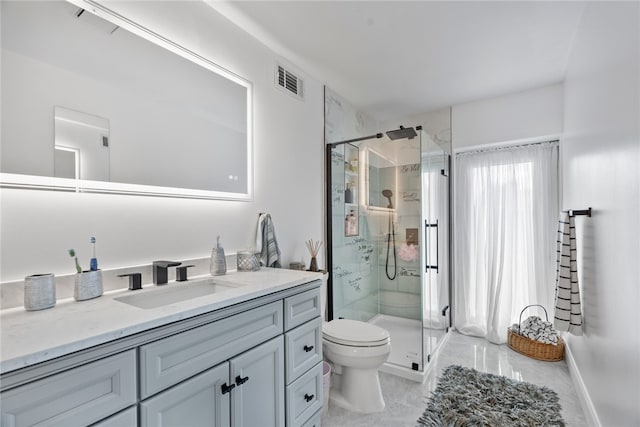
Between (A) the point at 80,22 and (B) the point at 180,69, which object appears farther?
(B) the point at 180,69

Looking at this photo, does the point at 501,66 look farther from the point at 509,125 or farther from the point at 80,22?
the point at 80,22

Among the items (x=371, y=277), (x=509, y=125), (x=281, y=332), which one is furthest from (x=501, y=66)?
(x=281, y=332)

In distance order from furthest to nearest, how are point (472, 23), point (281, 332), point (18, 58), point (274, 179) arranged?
point (274, 179)
point (472, 23)
point (281, 332)
point (18, 58)

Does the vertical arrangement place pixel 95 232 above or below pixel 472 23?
below

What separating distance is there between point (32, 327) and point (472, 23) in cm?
264

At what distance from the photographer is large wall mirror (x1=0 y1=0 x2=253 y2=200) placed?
109 centimetres

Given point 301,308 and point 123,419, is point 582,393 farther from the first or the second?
point 123,419

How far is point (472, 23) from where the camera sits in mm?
1948

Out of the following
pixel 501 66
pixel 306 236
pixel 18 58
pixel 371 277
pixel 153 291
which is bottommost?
pixel 371 277

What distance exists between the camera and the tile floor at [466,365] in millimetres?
1901

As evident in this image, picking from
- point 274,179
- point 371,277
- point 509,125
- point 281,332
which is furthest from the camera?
point 371,277

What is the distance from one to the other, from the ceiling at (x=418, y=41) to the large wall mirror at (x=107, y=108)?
0.56 meters

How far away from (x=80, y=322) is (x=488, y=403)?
236cm

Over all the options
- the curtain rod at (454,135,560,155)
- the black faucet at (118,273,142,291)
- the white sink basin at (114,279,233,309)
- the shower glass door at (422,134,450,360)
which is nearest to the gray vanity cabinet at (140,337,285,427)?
the white sink basin at (114,279,233,309)
